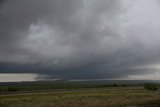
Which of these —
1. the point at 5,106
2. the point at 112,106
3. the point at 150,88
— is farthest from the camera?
the point at 150,88

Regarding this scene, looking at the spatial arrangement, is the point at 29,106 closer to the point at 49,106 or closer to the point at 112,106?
the point at 49,106

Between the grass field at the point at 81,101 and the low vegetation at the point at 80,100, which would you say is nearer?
the grass field at the point at 81,101

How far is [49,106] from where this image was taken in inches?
2042

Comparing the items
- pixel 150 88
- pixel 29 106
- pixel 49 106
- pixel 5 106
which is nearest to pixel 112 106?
pixel 49 106

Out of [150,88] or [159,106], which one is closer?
[159,106]

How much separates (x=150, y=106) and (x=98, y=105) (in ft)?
30.3

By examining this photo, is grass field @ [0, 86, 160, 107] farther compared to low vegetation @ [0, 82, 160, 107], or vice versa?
low vegetation @ [0, 82, 160, 107]

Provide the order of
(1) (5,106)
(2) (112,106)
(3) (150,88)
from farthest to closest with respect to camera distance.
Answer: (3) (150,88) < (2) (112,106) < (1) (5,106)

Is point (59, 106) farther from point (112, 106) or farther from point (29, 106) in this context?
point (112, 106)

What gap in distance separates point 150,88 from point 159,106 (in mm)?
64003

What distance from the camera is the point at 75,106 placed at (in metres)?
52.3

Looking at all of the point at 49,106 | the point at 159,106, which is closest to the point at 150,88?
the point at 159,106

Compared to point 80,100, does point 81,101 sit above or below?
below

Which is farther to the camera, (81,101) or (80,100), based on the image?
(80,100)
